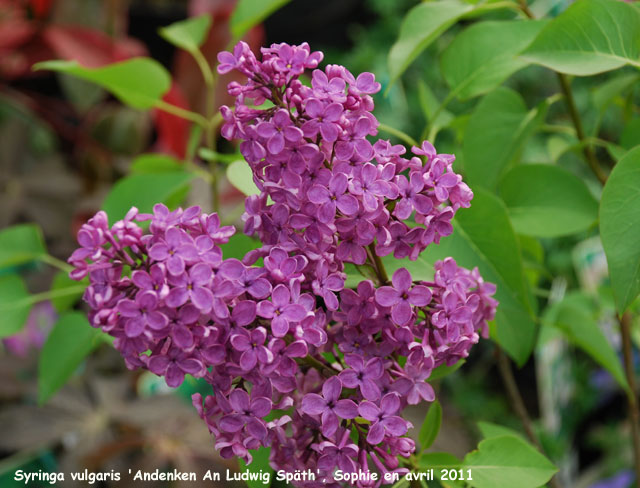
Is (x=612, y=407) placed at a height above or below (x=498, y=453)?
below

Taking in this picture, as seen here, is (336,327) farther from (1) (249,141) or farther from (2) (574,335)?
(2) (574,335)

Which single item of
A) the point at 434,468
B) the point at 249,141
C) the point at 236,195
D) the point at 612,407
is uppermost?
the point at 249,141

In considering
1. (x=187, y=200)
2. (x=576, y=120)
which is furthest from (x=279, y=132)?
(x=187, y=200)

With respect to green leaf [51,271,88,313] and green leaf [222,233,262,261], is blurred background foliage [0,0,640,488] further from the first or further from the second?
green leaf [222,233,262,261]

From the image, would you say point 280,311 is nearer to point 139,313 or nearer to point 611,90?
point 139,313

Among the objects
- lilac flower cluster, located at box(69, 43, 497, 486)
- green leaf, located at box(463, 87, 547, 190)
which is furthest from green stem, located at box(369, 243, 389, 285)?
green leaf, located at box(463, 87, 547, 190)

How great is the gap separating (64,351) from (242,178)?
0.21m

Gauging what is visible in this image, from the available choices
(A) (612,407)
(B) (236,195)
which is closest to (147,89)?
(B) (236,195)

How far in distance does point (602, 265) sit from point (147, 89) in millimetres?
547

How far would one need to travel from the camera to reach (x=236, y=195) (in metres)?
0.96

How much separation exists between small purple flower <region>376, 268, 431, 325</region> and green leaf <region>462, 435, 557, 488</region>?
0.09 meters

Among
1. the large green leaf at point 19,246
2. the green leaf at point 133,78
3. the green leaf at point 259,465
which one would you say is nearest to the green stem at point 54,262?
the large green leaf at point 19,246

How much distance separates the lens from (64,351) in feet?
Answer: 1.47

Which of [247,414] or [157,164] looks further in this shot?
[157,164]
